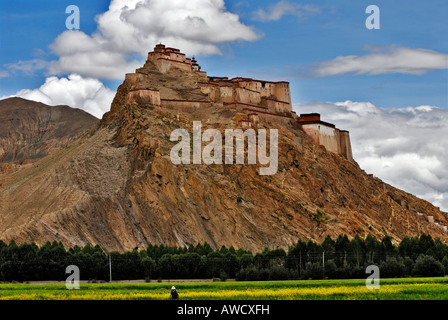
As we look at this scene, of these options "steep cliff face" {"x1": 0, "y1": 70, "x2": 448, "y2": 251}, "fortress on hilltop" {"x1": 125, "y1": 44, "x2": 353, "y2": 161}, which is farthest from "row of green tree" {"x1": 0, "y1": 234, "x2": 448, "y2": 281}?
"fortress on hilltop" {"x1": 125, "y1": 44, "x2": 353, "y2": 161}

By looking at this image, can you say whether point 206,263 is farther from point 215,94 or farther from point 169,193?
point 215,94

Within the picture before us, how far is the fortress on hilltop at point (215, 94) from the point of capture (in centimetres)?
12294

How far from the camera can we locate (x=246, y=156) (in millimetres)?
118812

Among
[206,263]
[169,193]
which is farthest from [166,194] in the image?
[206,263]

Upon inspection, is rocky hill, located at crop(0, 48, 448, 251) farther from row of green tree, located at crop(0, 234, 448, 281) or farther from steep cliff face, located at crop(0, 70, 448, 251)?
row of green tree, located at crop(0, 234, 448, 281)

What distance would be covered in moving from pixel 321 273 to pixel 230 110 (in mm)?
46934

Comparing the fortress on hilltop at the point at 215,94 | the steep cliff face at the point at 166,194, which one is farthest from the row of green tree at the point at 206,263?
the fortress on hilltop at the point at 215,94

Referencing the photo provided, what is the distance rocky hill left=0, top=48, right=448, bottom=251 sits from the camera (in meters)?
104

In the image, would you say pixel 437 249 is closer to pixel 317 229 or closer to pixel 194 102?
pixel 317 229

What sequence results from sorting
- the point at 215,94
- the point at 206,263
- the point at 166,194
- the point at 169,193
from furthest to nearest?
1. the point at 215,94
2. the point at 169,193
3. the point at 166,194
4. the point at 206,263

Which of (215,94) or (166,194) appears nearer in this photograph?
(166,194)

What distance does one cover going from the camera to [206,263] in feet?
285

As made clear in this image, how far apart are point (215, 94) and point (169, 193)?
27023mm
